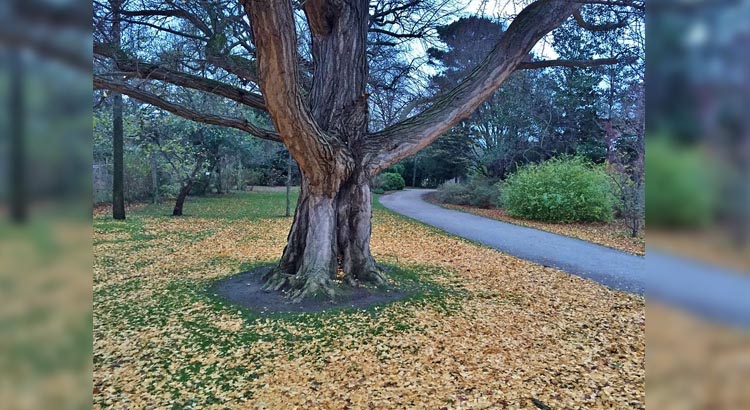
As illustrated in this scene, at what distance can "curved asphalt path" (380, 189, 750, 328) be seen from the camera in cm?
49

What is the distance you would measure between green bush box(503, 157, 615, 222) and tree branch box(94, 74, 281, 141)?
10044mm

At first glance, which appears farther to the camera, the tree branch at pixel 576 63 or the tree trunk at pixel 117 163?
the tree trunk at pixel 117 163

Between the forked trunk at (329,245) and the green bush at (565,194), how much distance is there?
9.52 m

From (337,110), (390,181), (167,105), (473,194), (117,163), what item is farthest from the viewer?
(390,181)

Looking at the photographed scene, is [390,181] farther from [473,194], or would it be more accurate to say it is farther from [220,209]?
[220,209]

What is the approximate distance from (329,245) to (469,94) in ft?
7.82

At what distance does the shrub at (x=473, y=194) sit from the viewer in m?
17.5

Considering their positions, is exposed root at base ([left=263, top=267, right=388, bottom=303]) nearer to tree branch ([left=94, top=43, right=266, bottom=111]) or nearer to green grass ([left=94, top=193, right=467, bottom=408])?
green grass ([left=94, top=193, right=467, bottom=408])

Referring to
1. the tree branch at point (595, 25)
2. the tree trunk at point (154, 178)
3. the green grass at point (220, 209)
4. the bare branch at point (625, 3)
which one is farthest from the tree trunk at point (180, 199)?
the bare branch at point (625, 3)

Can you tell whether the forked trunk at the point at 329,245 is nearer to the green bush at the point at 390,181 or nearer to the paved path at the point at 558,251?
the paved path at the point at 558,251

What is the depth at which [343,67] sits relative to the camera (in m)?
4.98

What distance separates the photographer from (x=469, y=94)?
16.0ft
